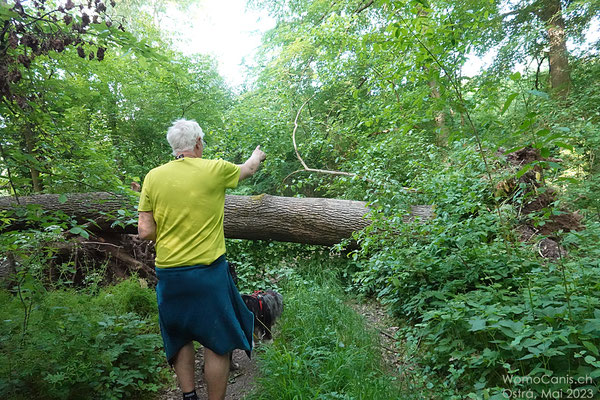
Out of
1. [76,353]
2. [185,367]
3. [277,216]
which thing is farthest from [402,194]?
[76,353]

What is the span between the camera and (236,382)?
3201mm

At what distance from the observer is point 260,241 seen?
627cm

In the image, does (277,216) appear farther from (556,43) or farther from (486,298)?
(556,43)

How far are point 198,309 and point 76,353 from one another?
4.43ft

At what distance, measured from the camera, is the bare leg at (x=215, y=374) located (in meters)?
2.23

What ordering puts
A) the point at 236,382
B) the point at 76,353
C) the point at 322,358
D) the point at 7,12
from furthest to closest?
the point at 236,382 < the point at 322,358 < the point at 76,353 < the point at 7,12

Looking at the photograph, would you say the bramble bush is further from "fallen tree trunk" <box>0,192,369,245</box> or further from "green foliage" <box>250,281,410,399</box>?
"fallen tree trunk" <box>0,192,369,245</box>

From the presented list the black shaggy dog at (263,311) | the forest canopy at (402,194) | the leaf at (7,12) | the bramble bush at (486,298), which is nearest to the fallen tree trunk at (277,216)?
the forest canopy at (402,194)

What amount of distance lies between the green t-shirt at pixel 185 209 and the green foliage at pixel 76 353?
1232 millimetres

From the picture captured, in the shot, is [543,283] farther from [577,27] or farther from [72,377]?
[577,27]

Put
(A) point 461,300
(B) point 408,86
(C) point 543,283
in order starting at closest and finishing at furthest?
1. (C) point 543,283
2. (A) point 461,300
3. (B) point 408,86

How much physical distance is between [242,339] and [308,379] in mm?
727

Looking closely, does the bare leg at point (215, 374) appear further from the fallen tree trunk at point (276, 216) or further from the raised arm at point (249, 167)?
the fallen tree trunk at point (276, 216)

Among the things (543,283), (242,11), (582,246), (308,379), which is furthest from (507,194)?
(242,11)
